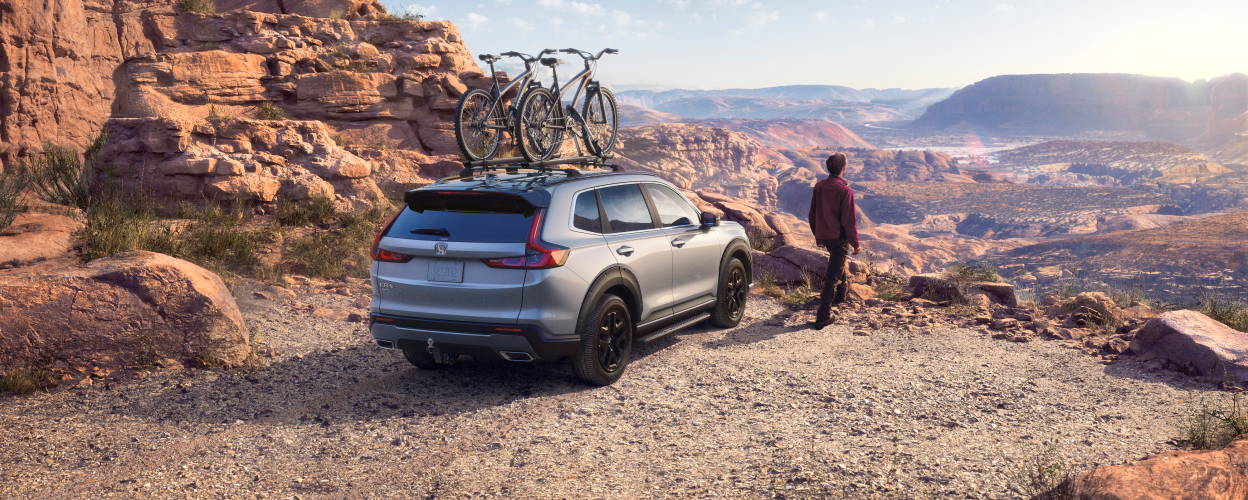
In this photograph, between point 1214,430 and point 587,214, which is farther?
point 587,214

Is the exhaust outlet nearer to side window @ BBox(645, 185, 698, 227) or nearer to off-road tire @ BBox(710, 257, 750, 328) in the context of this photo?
side window @ BBox(645, 185, 698, 227)

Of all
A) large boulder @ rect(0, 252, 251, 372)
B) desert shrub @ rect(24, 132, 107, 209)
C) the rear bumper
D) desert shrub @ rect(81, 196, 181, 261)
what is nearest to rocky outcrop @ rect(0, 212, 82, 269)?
desert shrub @ rect(81, 196, 181, 261)

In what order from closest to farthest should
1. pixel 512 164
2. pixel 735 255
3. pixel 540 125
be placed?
pixel 512 164 → pixel 735 255 → pixel 540 125

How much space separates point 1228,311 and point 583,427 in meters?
8.69

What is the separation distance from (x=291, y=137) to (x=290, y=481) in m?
11.3

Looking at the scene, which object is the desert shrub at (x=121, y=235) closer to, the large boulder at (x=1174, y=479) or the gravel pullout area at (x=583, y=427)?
the gravel pullout area at (x=583, y=427)

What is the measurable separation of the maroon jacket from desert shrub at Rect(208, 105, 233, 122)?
11243 mm

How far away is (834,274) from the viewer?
7.91 metres

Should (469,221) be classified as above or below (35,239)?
Result: above

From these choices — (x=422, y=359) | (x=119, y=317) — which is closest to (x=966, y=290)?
(x=422, y=359)

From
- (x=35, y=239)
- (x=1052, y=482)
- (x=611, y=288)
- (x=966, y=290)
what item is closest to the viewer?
(x=1052, y=482)

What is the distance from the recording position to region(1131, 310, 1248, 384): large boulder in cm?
597

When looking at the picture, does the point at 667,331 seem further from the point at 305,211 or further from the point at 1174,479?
the point at 305,211

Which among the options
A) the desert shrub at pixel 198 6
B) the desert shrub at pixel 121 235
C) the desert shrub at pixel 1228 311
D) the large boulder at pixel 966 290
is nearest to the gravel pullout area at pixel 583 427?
the desert shrub at pixel 121 235
